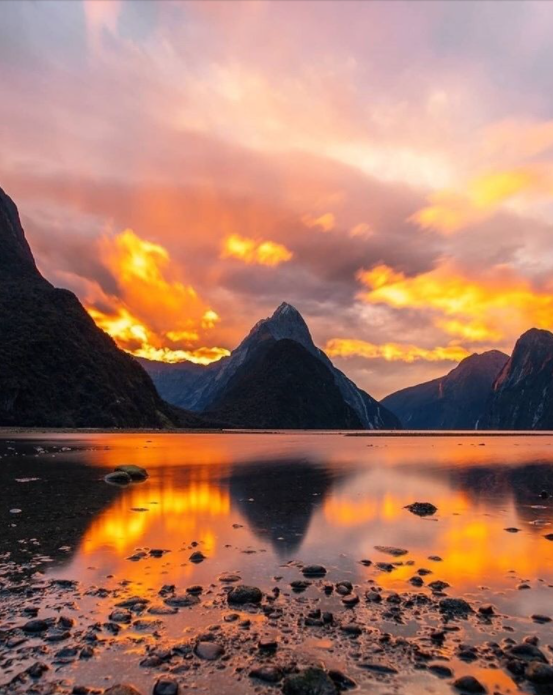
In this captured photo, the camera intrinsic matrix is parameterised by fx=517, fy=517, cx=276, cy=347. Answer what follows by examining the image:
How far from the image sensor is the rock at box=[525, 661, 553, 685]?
32.5ft

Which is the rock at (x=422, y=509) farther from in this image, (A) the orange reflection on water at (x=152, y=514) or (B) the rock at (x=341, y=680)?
(B) the rock at (x=341, y=680)

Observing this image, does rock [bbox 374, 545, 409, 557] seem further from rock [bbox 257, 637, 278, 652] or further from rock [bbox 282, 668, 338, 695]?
rock [bbox 282, 668, 338, 695]

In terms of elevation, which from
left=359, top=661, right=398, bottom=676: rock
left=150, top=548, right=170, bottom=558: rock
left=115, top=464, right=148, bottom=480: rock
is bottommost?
left=150, top=548, right=170, bottom=558: rock

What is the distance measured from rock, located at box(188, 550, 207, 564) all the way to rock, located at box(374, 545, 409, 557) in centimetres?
704

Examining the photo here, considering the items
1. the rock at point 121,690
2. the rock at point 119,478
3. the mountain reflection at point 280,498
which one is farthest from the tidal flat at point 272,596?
the rock at point 119,478

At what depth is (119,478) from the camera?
134ft

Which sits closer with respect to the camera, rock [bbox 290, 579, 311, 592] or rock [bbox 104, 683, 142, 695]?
rock [bbox 104, 683, 142, 695]

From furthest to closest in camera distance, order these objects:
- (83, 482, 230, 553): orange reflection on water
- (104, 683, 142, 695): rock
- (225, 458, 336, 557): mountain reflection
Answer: (225, 458, 336, 557): mountain reflection < (83, 482, 230, 553): orange reflection on water < (104, 683, 142, 695): rock

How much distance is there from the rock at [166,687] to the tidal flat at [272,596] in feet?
0.10

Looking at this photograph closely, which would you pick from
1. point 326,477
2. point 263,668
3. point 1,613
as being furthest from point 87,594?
point 326,477

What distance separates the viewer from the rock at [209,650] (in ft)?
35.2

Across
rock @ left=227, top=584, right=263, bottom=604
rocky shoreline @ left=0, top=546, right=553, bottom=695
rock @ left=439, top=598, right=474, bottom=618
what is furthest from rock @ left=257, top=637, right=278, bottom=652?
rock @ left=439, top=598, right=474, bottom=618

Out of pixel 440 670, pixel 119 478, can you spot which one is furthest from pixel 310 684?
pixel 119 478

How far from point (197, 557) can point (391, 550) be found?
25.3 feet
